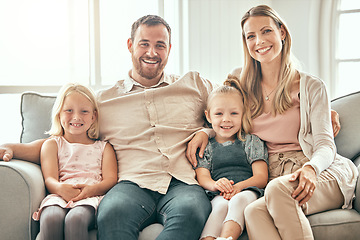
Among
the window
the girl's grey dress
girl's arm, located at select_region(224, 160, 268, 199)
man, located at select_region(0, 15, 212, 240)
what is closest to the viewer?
man, located at select_region(0, 15, 212, 240)

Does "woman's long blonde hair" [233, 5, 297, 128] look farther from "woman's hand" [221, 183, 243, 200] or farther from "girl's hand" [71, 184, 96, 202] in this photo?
"girl's hand" [71, 184, 96, 202]

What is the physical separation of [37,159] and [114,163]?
0.34 meters

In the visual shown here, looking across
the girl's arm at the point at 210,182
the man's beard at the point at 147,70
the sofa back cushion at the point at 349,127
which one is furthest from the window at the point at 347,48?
the girl's arm at the point at 210,182

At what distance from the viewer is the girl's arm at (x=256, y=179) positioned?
1.75 m

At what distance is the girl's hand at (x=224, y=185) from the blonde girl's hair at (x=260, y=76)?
1.22 ft

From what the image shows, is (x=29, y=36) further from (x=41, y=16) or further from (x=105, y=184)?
A: (x=105, y=184)

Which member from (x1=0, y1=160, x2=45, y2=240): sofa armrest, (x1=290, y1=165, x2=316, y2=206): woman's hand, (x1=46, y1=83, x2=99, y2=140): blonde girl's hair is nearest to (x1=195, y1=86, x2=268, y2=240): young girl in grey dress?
(x1=290, y1=165, x2=316, y2=206): woman's hand

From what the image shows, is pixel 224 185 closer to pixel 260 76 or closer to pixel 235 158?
pixel 235 158

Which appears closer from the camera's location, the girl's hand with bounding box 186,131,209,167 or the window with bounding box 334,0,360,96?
the girl's hand with bounding box 186,131,209,167

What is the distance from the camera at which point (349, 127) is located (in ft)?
6.61

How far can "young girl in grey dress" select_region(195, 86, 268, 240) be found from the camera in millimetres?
1734

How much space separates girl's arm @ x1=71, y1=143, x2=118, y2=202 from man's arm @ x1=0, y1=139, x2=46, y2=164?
0.28 m

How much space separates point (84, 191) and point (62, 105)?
446mm

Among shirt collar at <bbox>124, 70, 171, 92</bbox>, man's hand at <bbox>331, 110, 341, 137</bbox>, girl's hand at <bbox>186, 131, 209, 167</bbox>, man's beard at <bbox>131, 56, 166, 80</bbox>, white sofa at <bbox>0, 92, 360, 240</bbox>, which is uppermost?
man's beard at <bbox>131, 56, 166, 80</bbox>
